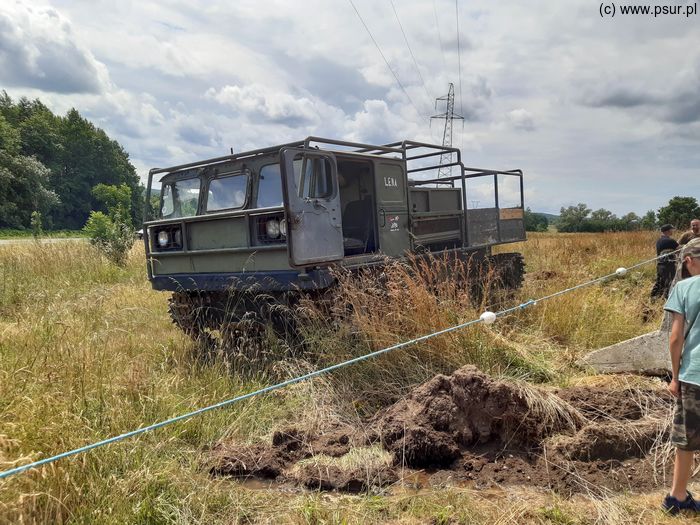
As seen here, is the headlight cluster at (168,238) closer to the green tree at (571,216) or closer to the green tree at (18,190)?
the green tree at (18,190)

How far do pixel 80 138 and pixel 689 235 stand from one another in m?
77.2

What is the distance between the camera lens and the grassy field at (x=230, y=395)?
8.42 feet

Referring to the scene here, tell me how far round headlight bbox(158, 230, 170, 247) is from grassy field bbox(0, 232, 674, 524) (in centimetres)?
106

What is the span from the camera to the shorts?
261cm

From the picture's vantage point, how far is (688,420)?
2.63 metres

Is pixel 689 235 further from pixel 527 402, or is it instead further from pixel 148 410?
pixel 148 410

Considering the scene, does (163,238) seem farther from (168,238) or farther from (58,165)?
(58,165)

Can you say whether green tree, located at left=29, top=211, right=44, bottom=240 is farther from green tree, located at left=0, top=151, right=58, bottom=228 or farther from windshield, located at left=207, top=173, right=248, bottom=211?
green tree, located at left=0, top=151, right=58, bottom=228

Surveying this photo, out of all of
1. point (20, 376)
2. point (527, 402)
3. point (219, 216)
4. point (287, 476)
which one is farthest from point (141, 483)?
point (219, 216)

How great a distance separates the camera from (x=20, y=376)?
3.40 m

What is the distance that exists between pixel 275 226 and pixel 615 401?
339cm

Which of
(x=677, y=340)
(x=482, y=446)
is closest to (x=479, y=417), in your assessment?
(x=482, y=446)

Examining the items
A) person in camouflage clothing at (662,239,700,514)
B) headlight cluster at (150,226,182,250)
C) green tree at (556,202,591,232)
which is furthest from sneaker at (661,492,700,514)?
green tree at (556,202,591,232)

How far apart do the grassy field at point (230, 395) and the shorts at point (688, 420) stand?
0.40 m
